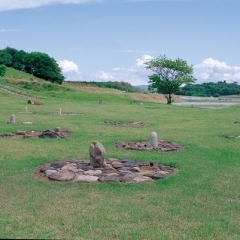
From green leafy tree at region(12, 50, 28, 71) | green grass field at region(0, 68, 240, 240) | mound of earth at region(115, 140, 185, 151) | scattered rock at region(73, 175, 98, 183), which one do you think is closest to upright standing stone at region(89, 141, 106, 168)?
scattered rock at region(73, 175, 98, 183)

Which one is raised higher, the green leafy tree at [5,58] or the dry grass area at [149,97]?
the green leafy tree at [5,58]

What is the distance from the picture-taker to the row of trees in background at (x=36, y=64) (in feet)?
328

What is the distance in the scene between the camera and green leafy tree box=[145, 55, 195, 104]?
7556 centimetres

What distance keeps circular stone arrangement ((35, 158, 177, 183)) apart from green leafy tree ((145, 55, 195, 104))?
62.5 metres

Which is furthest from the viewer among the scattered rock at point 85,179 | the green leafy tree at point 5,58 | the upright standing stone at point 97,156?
the green leafy tree at point 5,58

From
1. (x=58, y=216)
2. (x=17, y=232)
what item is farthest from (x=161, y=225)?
(x=17, y=232)

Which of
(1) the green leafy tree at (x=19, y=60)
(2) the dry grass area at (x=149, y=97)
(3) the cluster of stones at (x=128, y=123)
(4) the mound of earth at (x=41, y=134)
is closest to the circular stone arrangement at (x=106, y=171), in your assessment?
(4) the mound of earth at (x=41, y=134)

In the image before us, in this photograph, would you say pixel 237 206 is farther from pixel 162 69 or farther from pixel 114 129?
pixel 162 69

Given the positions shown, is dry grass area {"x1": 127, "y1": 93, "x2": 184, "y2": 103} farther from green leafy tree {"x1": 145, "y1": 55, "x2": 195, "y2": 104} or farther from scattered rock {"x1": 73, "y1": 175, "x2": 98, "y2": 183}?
scattered rock {"x1": 73, "y1": 175, "x2": 98, "y2": 183}

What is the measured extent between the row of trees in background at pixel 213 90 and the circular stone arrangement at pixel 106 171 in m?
99.8

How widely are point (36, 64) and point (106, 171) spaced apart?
92.8 m

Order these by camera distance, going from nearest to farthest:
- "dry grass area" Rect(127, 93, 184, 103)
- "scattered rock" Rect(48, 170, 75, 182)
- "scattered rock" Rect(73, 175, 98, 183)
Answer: "scattered rock" Rect(73, 175, 98, 183)
"scattered rock" Rect(48, 170, 75, 182)
"dry grass area" Rect(127, 93, 184, 103)

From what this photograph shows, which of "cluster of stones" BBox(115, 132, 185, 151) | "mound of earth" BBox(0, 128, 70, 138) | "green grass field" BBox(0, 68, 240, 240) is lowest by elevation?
"green grass field" BBox(0, 68, 240, 240)

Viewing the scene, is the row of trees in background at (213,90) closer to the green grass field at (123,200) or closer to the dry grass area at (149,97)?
the dry grass area at (149,97)
